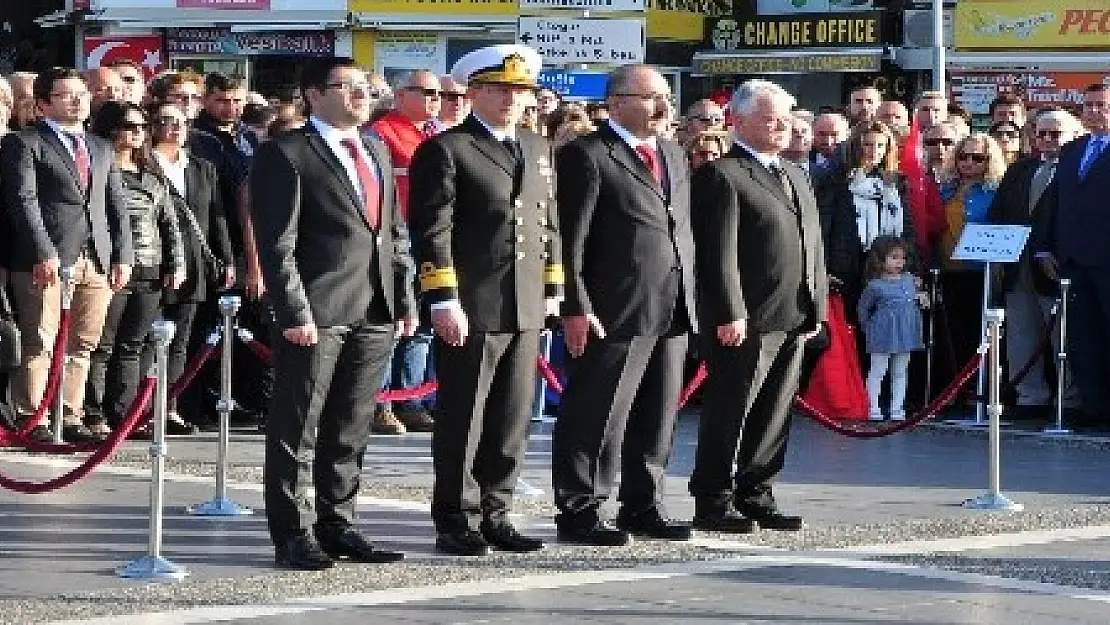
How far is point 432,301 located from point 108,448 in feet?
4.83

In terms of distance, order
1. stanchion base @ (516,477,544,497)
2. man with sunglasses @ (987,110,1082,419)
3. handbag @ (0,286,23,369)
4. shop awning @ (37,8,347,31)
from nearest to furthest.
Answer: stanchion base @ (516,477,544,497), handbag @ (0,286,23,369), man with sunglasses @ (987,110,1082,419), shop awning @ (37,8,347,31)

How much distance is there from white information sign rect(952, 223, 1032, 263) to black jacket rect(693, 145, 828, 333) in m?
5.23

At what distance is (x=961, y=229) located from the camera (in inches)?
717

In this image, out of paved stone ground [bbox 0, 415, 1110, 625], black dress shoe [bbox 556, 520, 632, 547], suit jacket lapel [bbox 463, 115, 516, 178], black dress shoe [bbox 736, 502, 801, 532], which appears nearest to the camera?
paved stone ground [bbox 0, 415, 1110, 625]

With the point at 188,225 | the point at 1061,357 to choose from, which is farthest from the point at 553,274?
the point at 1061,357

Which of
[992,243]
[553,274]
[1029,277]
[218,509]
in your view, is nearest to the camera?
[553,274]

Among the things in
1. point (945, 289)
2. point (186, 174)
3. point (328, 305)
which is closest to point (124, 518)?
point (328, 305)

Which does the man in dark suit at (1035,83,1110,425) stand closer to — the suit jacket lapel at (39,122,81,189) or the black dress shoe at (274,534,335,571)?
the suit jacket lapel at (39,122,81,189)

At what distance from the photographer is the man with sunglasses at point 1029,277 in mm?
17625

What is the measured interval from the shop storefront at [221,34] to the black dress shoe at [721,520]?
23.9 metres

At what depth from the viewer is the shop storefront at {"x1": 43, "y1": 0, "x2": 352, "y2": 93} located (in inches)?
1406

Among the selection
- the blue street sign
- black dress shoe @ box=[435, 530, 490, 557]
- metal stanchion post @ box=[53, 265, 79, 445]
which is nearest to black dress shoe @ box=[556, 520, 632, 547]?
black dress shoe @ box=[435, 530, 490, 557]

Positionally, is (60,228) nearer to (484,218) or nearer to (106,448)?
(106,448)

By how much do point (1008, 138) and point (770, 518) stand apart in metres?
7.68
